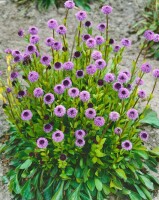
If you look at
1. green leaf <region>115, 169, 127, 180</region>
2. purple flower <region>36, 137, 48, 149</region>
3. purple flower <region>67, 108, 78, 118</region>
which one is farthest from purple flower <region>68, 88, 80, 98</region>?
green leaf <region>115, 169, 127, 180</region>

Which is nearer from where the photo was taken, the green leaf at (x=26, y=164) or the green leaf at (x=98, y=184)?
the green leaf at (x=98, y=184)

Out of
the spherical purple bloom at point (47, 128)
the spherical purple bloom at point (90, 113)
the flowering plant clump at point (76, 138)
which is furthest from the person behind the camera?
the flowering plant clump at point (76, 138)

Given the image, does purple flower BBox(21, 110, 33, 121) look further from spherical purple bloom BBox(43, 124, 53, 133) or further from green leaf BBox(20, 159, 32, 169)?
green leaf BBox(20, 159, 32, 169)

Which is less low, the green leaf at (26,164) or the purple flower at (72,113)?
the purple flower at (72,113)

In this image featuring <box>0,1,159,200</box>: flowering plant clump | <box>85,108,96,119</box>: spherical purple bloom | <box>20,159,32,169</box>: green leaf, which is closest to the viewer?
<box>85,108,96,119</box>: spherical purple bloom

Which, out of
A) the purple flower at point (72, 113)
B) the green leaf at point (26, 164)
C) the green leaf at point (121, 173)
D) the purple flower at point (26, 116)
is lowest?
the green leaf at point (26, 164)

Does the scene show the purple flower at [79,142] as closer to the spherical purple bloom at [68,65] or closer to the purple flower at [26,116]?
the purple flower at [26,116]

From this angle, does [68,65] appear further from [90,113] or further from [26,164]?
[26,164]

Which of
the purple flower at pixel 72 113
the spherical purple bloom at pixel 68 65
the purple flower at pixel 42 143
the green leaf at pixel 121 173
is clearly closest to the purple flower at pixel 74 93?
the purple flower at pixel 72 113

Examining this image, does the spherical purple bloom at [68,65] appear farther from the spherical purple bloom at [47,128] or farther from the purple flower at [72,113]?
the spherical purple bloom at [47,128]

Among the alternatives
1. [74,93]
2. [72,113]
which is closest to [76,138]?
[72,113]

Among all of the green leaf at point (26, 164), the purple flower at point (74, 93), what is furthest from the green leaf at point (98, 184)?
the purple flower at point (74, 93)

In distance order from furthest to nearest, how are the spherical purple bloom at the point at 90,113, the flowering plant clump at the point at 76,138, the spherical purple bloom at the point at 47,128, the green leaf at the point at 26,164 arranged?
the green leaf at the point at 26,164
the flowering plant clump at the point at 76,138
the spherical purple bloom at the point at 47,128
the spherical purple bloom at the point at 90,113
